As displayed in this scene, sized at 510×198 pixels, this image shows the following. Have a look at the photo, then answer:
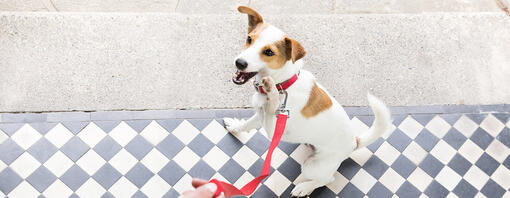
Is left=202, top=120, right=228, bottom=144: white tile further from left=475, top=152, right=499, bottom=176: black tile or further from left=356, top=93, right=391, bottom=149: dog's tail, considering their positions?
left=475, top=152, right=499, bottom=176: black tile

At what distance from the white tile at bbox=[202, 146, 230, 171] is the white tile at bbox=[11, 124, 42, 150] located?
1.18 m

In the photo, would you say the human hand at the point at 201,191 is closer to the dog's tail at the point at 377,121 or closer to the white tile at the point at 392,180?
the dog's tail at the point at 377,121

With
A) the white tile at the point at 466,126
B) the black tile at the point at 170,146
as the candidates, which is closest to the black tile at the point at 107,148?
the black tile at the point at 170,146

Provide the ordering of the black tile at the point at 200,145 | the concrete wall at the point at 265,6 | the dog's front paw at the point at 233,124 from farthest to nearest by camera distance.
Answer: the concrete wall at the point at 265,6, the black tile at the point at 200,145, the dog's front paw at the point at 233,124

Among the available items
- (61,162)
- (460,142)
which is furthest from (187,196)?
(460,142)

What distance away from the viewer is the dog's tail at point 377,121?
220 cm

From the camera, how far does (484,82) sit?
3.41 metres

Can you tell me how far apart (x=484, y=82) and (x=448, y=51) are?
36 cm

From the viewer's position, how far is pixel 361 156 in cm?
310

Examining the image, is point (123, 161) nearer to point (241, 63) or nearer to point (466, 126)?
point (241, 63)

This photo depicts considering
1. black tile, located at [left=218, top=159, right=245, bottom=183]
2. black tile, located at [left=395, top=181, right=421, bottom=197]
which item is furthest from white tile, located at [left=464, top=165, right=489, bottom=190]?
black tile, located at [left=218, top=159, right=245, bottom=183]

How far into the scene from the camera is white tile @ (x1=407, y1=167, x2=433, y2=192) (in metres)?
3.05

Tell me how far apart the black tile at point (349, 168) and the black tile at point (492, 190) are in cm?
90

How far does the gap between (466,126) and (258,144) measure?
157cm
